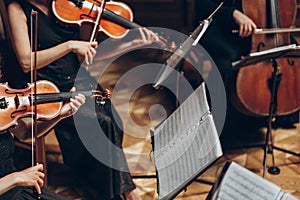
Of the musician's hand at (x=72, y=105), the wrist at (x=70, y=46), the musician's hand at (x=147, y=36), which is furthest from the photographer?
the musician's hand at (x=147, y=36)

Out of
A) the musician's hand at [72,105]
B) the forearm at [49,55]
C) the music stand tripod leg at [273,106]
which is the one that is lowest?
the music stand tripod leg at [273,106]

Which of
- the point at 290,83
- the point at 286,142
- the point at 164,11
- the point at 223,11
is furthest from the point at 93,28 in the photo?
the point at 164,11

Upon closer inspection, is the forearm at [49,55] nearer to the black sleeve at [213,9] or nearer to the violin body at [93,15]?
the violin body at [93,15]

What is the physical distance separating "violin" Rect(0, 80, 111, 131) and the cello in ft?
2.66

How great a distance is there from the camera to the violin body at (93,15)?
183 cm

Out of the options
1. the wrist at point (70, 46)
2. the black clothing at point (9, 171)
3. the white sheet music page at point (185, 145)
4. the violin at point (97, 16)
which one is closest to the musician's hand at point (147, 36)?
the violin at point (97, 16)

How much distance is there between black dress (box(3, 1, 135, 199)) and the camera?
6.29ft

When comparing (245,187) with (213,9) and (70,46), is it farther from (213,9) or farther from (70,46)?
(213,9)

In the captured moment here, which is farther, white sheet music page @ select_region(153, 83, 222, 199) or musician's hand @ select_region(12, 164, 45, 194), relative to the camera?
musician's hand @ select_region(12, 164, 45, 194)

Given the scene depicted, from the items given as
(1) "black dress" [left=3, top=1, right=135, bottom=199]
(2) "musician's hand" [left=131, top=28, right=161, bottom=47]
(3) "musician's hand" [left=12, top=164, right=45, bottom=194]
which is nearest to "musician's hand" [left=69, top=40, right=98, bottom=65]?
(1) "black dress" [left=3, top=1, right=135, bottom=199]

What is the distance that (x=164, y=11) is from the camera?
12.2 ft

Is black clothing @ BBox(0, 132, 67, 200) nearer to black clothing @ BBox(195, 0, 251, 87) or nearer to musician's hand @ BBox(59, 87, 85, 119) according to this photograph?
musician's hand @ BBox(59, 87, 85, 119)

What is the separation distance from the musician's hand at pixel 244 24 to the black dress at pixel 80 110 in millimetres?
649

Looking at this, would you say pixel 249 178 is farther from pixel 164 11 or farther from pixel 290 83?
pixel 164 11
